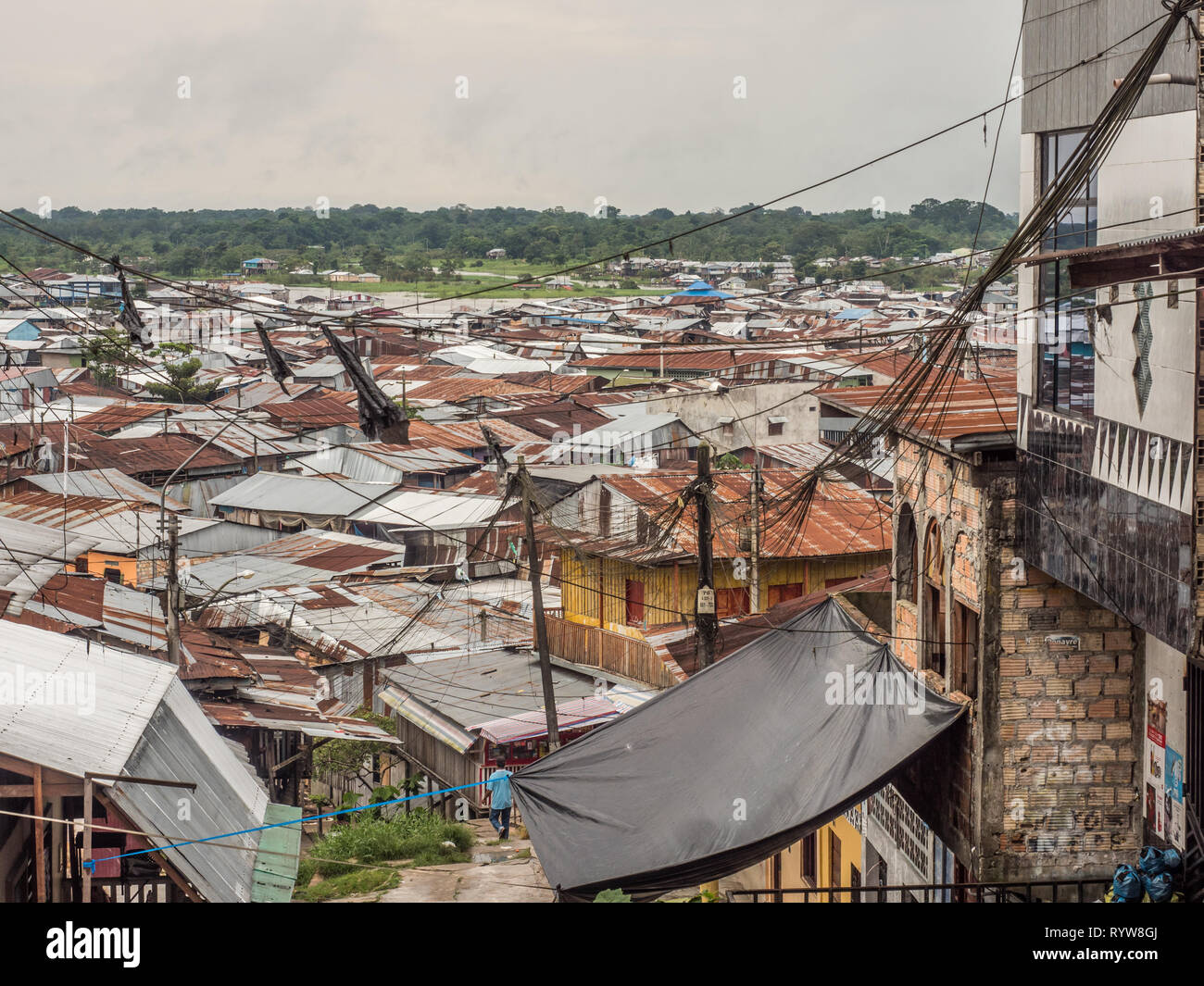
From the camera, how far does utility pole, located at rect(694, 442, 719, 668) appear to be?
49.3 ft

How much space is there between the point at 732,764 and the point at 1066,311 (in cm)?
470

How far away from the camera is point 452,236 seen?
149750 mm

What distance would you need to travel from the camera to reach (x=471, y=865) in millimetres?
17500

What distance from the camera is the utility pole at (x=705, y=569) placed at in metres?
15.0

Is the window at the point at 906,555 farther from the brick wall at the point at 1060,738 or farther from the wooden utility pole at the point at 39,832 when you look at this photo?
the wooden utility pole at the point at 39,832

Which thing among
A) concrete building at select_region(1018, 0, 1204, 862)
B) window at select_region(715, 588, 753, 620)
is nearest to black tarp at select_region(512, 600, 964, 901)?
concrete building at select_region(1018, 0, 1204, 862)

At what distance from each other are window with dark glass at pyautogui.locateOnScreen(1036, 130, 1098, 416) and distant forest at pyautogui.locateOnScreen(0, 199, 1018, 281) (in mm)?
97853

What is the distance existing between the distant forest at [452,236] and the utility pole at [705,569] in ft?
312

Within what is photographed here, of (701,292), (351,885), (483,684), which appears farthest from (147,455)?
(701,292)

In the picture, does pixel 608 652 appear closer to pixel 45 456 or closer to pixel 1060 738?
pixel 1060 738

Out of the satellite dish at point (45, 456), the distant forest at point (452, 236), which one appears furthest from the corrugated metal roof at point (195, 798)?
the distant forest at point (452, 236)
